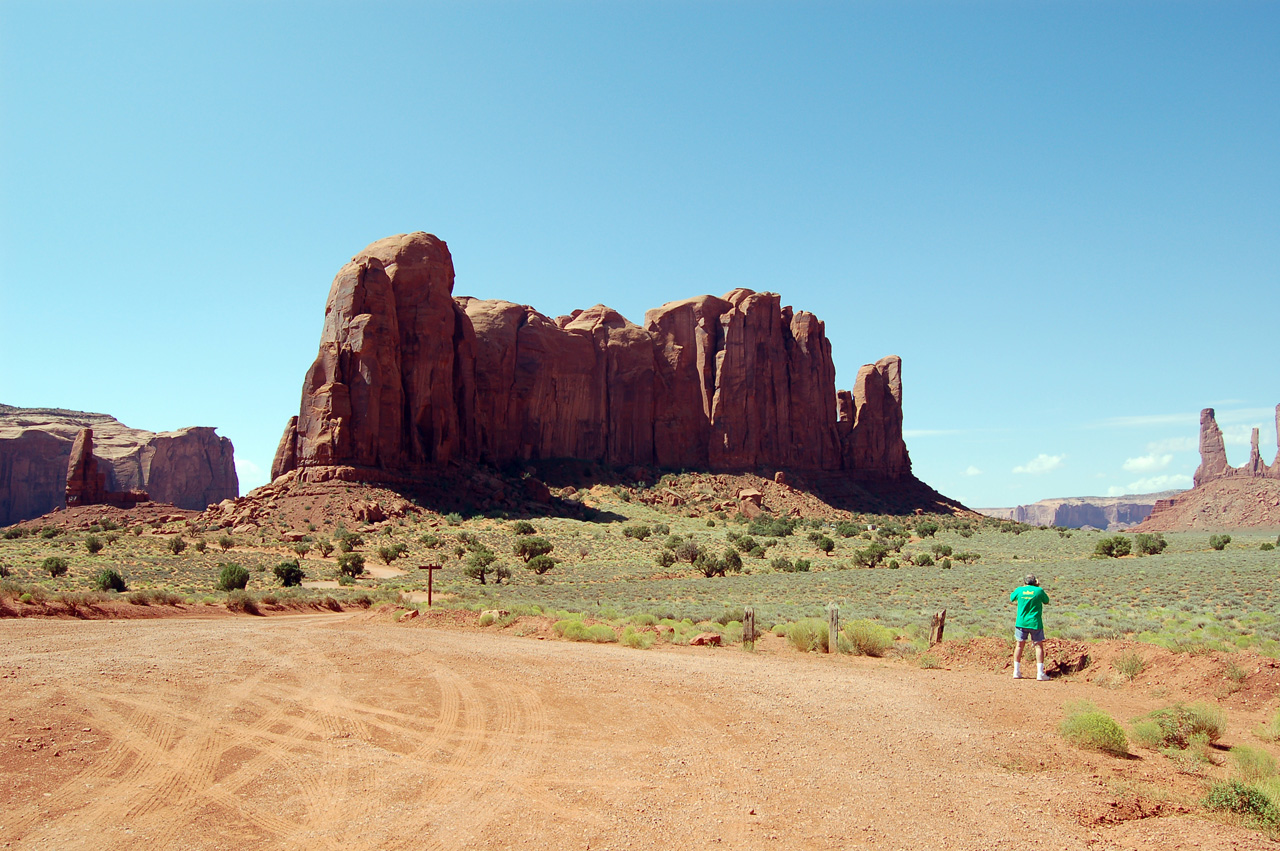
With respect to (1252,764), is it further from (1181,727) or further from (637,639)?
(637,639)

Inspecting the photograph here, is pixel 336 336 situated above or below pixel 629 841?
above

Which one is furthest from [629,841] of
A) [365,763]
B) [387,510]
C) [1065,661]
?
[387,510]

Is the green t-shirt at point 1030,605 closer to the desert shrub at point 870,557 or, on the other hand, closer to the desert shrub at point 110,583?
the desert shrub at point 110,583

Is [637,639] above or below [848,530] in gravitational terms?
below

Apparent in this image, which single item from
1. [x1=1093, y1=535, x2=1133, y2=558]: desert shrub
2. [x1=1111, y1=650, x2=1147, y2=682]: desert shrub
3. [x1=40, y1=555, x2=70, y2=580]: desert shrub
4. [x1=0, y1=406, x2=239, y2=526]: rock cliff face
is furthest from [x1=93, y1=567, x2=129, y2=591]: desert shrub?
[x1=0, y1=406, x2=239, y2=526]: rock cliff face

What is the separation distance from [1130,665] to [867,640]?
4.50 metres

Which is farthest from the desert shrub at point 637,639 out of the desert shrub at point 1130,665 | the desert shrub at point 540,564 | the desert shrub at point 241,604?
the desert shrub at point 540,564

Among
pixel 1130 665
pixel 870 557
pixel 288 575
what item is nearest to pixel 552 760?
pixel 1130 665

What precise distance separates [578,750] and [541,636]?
357 inches

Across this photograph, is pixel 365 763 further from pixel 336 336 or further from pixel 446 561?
pixel 336 336

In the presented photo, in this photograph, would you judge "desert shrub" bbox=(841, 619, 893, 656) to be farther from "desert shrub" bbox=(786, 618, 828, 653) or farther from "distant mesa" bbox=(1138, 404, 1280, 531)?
"distant mesa" bbox=(1138, 404, 1280, 531)

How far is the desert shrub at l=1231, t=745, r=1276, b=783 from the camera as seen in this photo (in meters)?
7.47

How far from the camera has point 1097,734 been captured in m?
8.35

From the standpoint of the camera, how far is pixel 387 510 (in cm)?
5012
